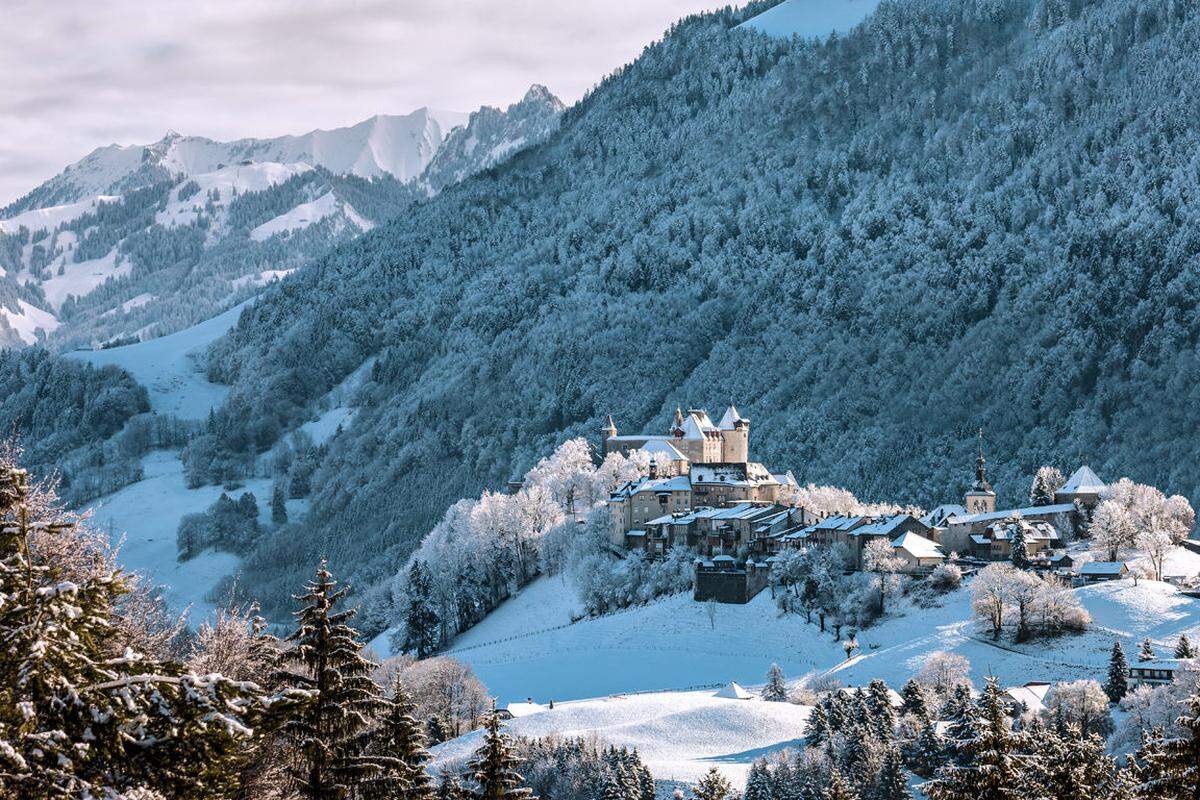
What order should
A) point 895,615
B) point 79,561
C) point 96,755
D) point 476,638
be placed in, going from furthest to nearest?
point 476,638 → point 895,615 → point 79,561 → point 96,755

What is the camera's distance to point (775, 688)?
101062mm

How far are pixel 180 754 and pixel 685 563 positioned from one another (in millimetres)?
115419

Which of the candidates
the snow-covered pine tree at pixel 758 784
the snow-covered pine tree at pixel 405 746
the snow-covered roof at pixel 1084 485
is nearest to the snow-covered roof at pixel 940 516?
the snow-covered roof at pixel 1084 485

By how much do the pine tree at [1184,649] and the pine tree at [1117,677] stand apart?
4.31 meters

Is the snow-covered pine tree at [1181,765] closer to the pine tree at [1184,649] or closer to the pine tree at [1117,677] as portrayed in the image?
the pine tree at [1117,677]

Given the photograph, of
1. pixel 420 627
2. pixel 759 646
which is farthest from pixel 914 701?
pixel 420 627

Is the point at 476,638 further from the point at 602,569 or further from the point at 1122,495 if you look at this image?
the point at 1122,495

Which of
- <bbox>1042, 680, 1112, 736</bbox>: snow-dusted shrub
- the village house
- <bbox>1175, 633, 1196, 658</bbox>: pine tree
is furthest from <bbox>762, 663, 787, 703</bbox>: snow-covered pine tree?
<bbox>1175, 633, 1196, 658</bbox>: pine tree

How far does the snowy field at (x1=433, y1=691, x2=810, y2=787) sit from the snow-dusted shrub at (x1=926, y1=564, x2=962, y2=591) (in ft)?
81.9

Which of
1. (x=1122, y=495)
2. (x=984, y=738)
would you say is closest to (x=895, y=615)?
(x=1122, y=495)

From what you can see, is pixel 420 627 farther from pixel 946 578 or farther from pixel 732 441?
pixel 732 441

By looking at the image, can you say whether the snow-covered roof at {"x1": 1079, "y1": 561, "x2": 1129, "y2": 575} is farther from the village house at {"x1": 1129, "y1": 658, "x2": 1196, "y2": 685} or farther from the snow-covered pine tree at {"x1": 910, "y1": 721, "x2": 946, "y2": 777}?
the snow-covered pine tree at {"x1": 910, "y1": 721, "x2": 946, "y2": 777}

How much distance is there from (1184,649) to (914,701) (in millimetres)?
19049

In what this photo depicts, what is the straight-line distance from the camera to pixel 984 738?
32.2 meters
